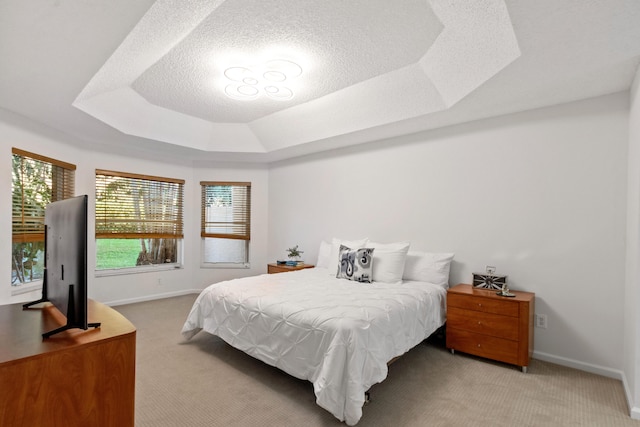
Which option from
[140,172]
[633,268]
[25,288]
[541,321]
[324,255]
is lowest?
[541,321]

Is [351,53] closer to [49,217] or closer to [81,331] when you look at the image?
[49,217]

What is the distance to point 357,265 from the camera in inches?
138

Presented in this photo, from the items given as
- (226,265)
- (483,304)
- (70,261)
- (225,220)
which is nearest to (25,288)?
(226,265)

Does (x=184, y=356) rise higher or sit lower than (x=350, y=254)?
lower

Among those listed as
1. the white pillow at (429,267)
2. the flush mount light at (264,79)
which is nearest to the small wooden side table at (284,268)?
the white pillow at (429,267)

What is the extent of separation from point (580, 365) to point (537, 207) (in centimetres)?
138

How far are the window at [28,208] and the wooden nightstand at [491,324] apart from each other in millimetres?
4325

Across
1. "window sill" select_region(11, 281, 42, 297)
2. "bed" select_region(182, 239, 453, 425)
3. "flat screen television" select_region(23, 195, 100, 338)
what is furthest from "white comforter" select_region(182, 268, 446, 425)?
"window sill" select_region(11, 281, 42, 297)

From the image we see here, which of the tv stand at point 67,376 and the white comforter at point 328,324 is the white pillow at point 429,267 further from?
the tv stand at point 67,376

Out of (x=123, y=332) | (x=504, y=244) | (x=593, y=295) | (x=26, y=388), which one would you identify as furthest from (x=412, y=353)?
(x=26, y=388)

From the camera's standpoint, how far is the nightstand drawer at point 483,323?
272cm

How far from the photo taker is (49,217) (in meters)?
1.80

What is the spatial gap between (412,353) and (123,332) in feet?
8.35

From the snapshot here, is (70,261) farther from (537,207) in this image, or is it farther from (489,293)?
(537,207)
